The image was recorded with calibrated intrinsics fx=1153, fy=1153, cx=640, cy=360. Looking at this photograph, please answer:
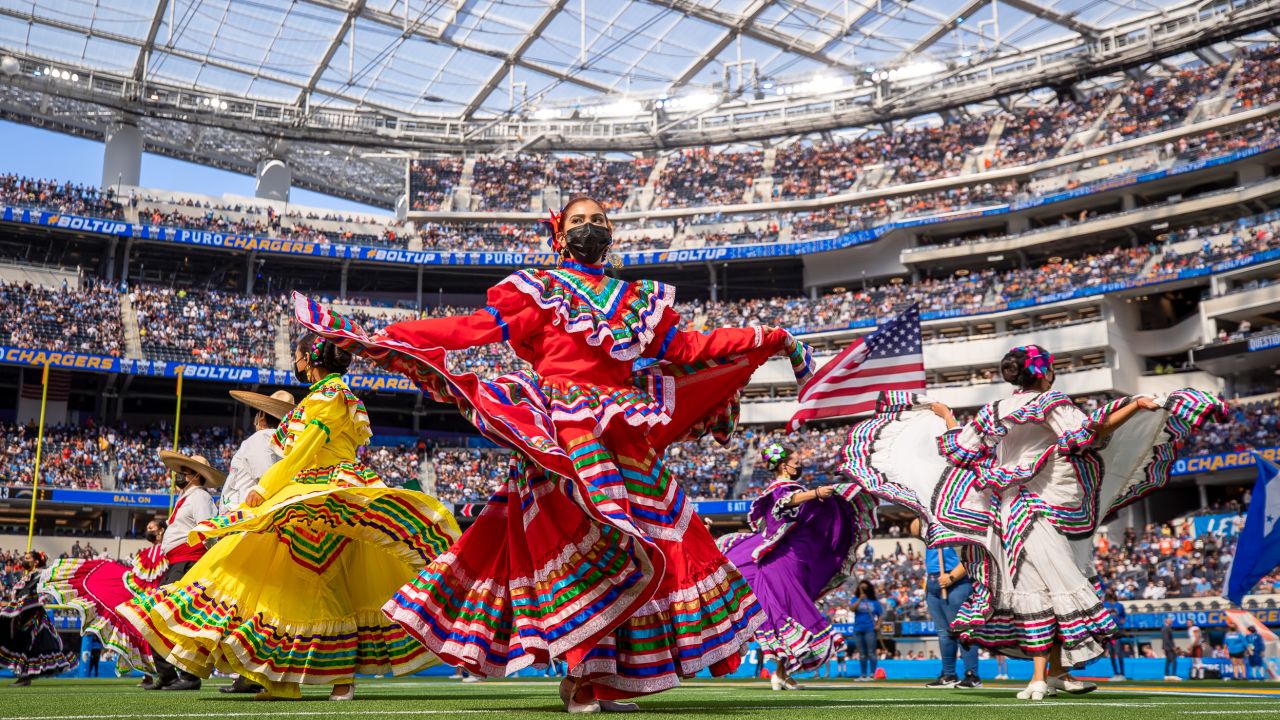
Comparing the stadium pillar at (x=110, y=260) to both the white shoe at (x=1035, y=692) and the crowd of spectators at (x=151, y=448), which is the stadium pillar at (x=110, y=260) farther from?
the white shoe at (x=1035, y=692)

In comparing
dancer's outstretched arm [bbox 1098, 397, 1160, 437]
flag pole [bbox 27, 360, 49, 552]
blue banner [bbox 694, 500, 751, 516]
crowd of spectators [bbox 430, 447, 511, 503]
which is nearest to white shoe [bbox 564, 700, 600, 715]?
dancer's outstretched arm [bbox 1098, 397, 1160, 437]

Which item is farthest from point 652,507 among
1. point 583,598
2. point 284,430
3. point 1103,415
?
point 1103,415

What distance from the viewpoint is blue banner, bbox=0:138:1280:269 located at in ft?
119

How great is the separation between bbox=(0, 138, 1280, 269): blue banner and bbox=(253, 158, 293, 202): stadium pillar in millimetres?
5596

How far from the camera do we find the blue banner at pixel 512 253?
36.4 metres

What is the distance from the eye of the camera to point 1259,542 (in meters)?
11.3

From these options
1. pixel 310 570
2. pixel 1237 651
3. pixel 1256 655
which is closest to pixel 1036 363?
pixel 310 570

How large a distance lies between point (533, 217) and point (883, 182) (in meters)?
13.5

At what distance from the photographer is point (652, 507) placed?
4.91 m

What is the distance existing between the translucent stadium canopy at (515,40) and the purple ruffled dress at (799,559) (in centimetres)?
3034

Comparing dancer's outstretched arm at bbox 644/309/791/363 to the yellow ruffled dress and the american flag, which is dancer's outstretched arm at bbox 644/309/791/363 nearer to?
the american flag

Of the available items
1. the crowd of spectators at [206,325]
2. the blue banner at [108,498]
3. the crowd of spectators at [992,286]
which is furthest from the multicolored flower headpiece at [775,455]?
the crowd of spectators at [206,325]

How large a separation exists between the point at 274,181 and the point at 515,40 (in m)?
11.9

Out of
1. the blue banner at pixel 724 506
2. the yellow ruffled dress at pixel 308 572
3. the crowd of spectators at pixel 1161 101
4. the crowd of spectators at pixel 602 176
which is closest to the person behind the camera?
the yellow ruffled dress at pixel 308 572
